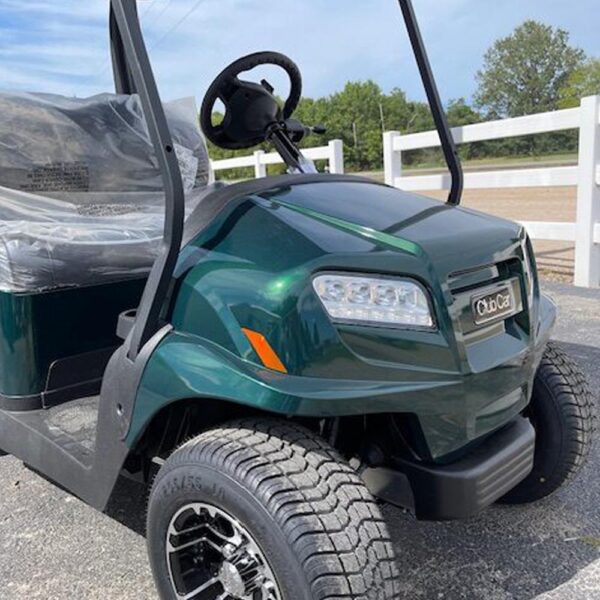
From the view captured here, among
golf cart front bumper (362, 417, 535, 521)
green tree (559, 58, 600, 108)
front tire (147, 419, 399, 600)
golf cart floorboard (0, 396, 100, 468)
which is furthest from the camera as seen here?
green tree (559, 58, 600, 108)

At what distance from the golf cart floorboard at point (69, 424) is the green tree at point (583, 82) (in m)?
55.4

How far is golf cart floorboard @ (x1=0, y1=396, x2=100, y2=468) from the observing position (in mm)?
1874

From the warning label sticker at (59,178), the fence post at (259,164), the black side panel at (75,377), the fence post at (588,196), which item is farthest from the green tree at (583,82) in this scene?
the black side panel at (75,377)

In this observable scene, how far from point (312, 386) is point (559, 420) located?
1.00 m

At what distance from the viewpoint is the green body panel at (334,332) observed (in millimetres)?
1373

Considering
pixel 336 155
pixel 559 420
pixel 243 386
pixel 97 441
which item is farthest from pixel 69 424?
pixel 336 155

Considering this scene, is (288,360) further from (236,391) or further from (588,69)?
(588,69)

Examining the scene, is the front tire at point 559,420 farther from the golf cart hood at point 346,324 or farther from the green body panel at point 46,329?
the green body panel at point 46,329

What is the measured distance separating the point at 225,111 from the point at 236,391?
1.31m

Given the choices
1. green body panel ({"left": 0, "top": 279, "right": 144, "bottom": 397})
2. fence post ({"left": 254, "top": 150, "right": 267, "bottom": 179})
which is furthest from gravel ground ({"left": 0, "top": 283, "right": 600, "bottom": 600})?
fence post ({"left": 254, "top": 150, "right": 267, "bottom": 179})

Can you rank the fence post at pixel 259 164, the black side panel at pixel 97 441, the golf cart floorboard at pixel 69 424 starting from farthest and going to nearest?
the fence post at pixel 259 164, the golf cart floorboard at pixel 69 424, the black side panel at pixel 97 441

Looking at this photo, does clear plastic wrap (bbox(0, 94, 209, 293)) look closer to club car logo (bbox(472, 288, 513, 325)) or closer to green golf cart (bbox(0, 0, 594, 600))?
green golf cart (bbox(0, 0, 594, 600))

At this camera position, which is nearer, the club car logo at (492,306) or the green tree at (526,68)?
the club car logo at (492,306)

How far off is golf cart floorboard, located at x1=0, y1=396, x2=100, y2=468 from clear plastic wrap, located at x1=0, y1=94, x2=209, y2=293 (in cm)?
40
